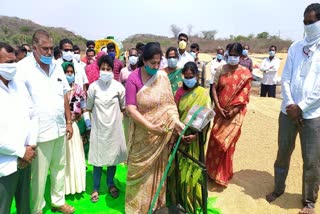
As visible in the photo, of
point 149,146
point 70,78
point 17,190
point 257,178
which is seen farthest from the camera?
point 257,178

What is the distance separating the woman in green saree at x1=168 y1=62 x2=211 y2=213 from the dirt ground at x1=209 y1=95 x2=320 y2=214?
602 mm

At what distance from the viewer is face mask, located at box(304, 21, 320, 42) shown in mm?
3162

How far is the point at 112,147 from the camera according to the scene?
3.78 metres

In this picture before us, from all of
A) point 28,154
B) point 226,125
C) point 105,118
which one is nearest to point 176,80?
point 226,125

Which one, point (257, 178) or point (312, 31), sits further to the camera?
point (257, 178)

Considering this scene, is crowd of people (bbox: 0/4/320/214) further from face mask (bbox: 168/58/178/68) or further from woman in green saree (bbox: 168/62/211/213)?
face mask (bbox: 168/58/178/68)

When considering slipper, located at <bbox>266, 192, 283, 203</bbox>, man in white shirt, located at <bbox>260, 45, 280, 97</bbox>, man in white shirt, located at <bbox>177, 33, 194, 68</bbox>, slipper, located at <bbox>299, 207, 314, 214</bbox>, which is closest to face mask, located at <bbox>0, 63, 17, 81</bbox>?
slipper, located at <bbox>266, 192, 283, 203</bbox>

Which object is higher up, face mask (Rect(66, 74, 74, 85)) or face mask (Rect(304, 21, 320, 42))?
face mask (Rect(304, 21, 320, 42))

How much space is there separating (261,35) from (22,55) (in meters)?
47.3

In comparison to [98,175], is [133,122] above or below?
above

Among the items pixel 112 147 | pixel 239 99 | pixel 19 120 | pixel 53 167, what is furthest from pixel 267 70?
pixel 19 120

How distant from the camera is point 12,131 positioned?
2.43 m

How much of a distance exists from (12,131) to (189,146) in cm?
175

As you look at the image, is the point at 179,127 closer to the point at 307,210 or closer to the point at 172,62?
the point at 172,62
